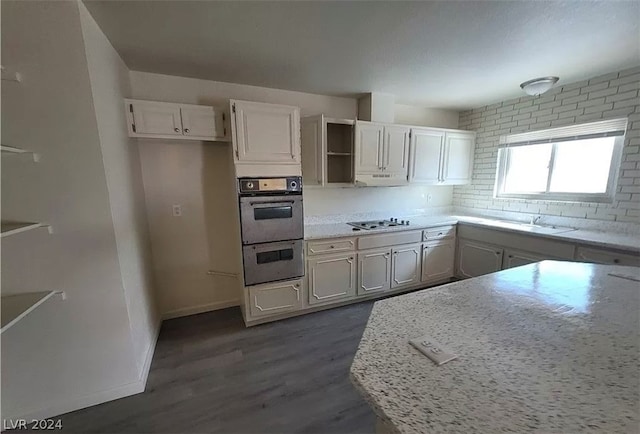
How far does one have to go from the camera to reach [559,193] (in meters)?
2.96

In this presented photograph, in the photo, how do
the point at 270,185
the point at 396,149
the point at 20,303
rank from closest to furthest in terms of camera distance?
the point at 20,303 < the point at 270,185 < the point at 396,149

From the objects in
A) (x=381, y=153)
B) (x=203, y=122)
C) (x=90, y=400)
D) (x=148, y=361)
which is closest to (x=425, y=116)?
(x=381, y=153)

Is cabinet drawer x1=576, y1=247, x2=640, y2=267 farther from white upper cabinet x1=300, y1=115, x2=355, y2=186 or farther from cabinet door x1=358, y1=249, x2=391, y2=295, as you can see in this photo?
white upper cabinet x1=300, y1=115, x2=355, y2=186

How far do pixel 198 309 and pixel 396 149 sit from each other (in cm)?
290

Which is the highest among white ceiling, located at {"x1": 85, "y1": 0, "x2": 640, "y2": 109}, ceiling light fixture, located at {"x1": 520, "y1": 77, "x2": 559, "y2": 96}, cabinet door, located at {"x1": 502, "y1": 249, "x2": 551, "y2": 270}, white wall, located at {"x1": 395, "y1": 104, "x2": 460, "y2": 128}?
white ceiling, located at {"x1": 85, "y1": 0, "x2": 640, "y2": 109}

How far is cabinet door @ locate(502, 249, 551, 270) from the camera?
2660 millimetres

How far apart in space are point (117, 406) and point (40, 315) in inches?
29.5

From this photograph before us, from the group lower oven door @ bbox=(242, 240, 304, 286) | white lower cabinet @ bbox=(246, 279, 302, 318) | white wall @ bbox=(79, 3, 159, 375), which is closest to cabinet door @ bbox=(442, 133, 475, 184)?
lower oven door @ bbox=(242, 240, 304, 286)

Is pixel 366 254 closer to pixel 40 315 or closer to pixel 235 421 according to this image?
pixel 235 421

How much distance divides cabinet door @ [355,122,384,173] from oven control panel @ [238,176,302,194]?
0.84 metres

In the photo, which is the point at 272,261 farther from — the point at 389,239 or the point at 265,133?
the point at 389,239

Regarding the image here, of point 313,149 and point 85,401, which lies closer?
point 85,401

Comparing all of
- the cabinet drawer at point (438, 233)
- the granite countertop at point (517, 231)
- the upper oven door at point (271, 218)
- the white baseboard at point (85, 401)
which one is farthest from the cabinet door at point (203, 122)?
the cabinet drawer at point (438, 233)

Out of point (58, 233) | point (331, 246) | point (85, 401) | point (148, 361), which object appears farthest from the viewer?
point (331, 246)
